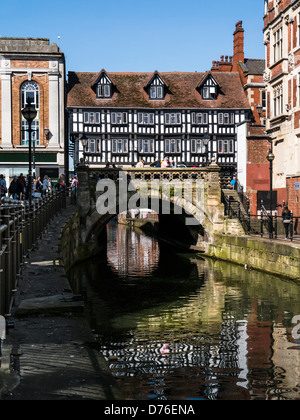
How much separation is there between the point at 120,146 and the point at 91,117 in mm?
3448

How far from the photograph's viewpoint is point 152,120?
42.7 meters

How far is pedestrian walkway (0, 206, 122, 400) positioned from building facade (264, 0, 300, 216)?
16.3 meters

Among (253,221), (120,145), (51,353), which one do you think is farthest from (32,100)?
(51,353)

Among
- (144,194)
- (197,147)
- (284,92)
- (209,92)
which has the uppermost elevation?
(209,92)

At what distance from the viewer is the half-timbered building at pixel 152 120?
41.8 metres

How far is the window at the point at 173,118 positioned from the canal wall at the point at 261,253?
19.3 metres

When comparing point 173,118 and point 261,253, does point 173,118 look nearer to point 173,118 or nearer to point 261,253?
point 173,118

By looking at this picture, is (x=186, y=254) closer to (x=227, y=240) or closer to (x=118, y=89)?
(x=227, y=240)

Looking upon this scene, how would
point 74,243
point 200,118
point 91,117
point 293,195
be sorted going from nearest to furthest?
point 293,195 < point 74,243 < point 91,117 < point 200,118

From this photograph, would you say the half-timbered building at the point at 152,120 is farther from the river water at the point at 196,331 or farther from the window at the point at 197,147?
the river water at the point at 196,331

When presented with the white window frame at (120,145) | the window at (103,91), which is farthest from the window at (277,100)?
the window at (103,91)

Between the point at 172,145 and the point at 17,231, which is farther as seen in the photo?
the point at 172,145

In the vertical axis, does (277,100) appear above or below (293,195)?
above

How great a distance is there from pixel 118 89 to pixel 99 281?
27.9 m
